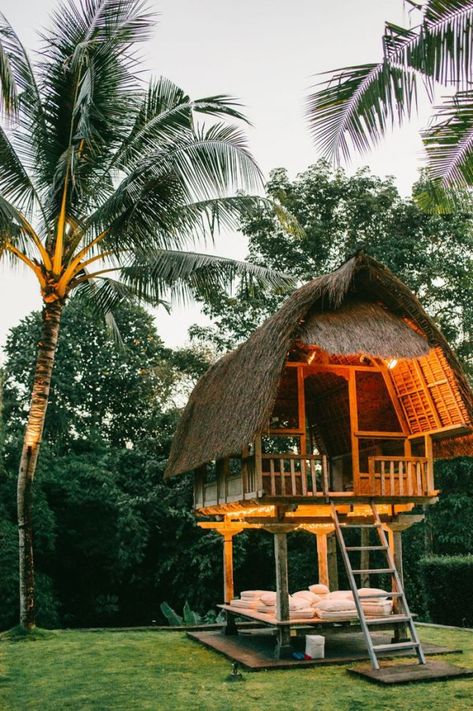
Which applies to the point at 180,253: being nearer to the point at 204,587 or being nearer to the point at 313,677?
the point at 313,677

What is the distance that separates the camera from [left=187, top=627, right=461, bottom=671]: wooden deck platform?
7.95 meters

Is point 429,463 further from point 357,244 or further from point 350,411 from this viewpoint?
point 357,244

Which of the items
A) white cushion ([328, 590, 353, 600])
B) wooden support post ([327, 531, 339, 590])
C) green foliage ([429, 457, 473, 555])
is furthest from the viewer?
green foliage ([429, 457, 473, 555])

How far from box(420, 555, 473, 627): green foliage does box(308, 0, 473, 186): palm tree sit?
25.8 ft

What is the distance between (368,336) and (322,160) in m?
8.99

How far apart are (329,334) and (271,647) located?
13.0 feet

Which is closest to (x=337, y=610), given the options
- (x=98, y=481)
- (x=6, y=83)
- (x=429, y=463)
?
(x=429, y=463)

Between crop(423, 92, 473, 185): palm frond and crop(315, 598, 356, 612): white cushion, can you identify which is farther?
crop(315, 598, 356, 612): white cushion

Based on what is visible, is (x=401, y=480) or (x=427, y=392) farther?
(x=427, y=392)

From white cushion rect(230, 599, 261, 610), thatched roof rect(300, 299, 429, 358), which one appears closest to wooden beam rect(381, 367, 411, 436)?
thatched roof rect(300, 299, 429, 358)

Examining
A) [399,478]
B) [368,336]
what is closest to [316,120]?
[368,336]

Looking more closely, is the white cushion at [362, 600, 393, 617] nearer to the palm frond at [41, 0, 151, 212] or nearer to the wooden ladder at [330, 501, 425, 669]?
the wooden ladder at [330, 501, 425, 669]

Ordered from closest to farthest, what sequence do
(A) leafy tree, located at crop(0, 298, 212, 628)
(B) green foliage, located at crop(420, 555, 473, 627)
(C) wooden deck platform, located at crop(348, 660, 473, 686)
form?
(C) wooden deck platform, located at crop(348, 660, 473, 686) < (B) green foliage, located at crop(420, 555, 473, 627) < (A) leafy tree, located at crop(0, 298, 212, 628)

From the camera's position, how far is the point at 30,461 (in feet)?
34.6
